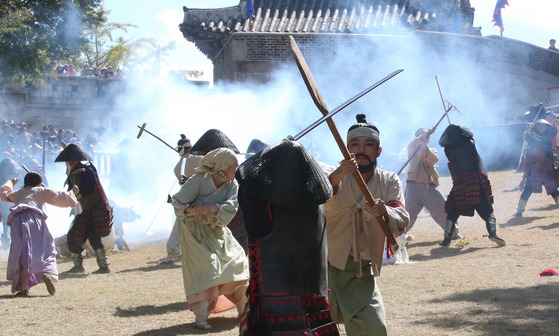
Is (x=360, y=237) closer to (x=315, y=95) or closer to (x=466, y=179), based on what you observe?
(x=315, y=95)

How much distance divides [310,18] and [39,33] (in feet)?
28.9

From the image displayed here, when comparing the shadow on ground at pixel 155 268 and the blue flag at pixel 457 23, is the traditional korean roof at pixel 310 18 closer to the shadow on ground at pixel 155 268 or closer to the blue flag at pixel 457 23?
the blue flag at pixel 457 23

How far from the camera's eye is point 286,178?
3.38m

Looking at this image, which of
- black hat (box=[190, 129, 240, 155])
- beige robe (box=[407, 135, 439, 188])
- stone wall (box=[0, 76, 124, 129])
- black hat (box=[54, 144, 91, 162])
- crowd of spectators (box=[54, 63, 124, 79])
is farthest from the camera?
crowd of spectators (box=[54, 63, 124, 79])

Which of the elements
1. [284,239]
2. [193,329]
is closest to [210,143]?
[193,329]

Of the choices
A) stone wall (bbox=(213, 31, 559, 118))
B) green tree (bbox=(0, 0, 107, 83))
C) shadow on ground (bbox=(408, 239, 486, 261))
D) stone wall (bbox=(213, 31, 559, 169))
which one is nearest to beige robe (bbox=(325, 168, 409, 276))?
shadow on ground (bbox=(408, 239, 486, 261))

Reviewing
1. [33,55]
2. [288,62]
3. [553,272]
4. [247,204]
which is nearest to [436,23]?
[288,62]

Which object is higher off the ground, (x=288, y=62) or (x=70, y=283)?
(x=288, y=62)

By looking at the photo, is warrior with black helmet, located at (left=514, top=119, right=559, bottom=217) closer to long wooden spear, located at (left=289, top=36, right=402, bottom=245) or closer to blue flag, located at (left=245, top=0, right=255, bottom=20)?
long wooden spear, located at (left=289, top=36, right=402, bottom=245)

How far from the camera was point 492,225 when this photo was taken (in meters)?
10.1

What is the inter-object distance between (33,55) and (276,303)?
14.2m

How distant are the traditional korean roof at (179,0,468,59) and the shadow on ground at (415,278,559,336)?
48.3ft

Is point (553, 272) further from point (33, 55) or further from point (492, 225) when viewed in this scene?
point (33, 55)

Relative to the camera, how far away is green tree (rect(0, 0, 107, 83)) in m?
15.2
